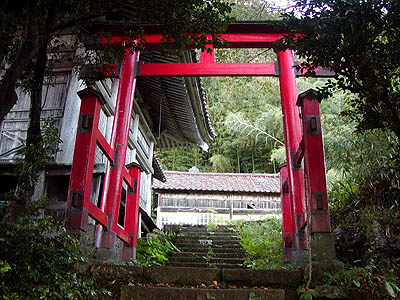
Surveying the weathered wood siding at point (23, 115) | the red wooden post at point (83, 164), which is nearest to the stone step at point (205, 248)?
the weathered wood siding at point (23, 115)

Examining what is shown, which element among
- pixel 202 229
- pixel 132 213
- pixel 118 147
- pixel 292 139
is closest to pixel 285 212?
pixel 292 139

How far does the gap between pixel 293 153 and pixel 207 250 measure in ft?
15.0

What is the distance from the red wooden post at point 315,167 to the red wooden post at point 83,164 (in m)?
2.76

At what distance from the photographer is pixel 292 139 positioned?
7.03 meters

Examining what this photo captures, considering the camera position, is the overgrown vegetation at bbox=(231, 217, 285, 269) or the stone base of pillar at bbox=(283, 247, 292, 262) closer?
the stone base of pillar at bbox=(283, 247, 292, 262)

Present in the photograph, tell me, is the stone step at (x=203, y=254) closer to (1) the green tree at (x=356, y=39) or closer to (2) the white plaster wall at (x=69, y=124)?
(2) the white plaster wall at (x=69, y=124)

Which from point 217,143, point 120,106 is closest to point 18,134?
point 120,106

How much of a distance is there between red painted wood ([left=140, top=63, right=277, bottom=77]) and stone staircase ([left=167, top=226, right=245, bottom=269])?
3892mm

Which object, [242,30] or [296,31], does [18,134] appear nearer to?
[242,30]

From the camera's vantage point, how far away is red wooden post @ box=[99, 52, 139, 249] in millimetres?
6207

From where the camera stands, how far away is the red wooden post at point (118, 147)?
621 centimetres

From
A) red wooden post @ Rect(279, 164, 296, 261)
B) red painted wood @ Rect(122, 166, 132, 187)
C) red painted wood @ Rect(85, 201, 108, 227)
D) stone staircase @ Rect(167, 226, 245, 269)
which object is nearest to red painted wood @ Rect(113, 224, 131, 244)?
red painted wood @ Rect(85, 201, 108, 227)

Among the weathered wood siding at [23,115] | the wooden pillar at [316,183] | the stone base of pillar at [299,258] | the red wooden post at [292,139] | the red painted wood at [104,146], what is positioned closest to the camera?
the wooden pillar at [316,183]

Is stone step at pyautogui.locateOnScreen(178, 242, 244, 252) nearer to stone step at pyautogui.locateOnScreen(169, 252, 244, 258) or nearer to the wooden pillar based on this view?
stone step at pyautogui.locateOnScreen(169, 252, 244, 258)
